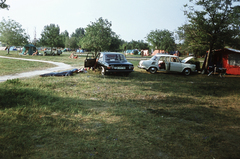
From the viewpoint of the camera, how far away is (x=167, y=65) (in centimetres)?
1511

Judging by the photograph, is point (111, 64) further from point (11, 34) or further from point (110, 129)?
point (11, 34)

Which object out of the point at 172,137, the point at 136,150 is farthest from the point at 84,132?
the point at 172,137

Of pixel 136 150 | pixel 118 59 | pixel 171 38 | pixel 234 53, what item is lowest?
pixel 136 150

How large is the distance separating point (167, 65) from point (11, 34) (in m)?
36.5

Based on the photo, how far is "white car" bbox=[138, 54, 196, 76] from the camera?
596 inches

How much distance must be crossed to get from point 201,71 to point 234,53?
10.8ft

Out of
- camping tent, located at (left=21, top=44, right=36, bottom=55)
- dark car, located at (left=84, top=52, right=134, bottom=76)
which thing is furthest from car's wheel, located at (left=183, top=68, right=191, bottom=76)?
camping tent, located at (left=21, top=44, right=36, bottom=55)

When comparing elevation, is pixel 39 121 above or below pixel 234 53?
below

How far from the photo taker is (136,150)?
3.23 meters

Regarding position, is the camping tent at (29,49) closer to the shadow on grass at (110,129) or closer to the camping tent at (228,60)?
the camping tent at (228,60)

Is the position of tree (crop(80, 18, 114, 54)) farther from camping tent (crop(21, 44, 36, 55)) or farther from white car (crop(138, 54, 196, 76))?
white car (crop(138, 54, 196, 76))

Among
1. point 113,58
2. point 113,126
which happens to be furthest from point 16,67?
point 113,126

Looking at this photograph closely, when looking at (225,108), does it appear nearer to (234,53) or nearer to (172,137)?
(172,137)

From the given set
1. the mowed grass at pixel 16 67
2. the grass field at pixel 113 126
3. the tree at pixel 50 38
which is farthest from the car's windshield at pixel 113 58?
the tree at pixel 50 38
